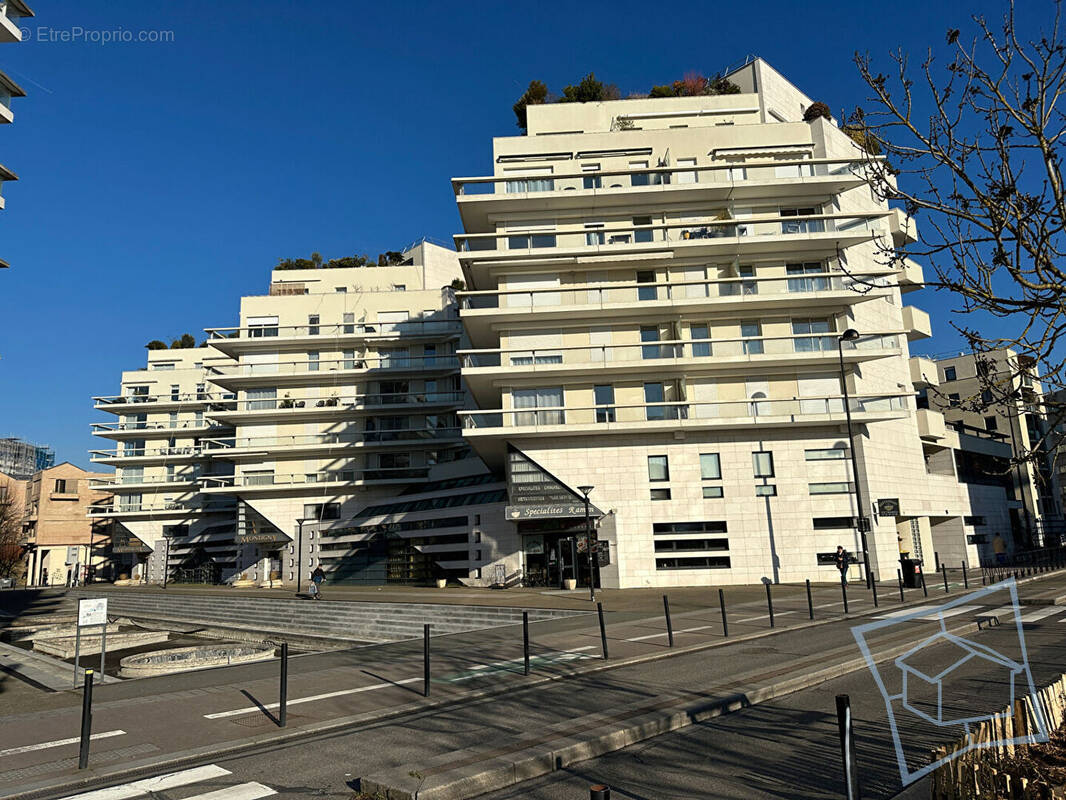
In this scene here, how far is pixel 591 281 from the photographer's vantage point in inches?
1497

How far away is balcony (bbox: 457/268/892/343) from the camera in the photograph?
35688 mm

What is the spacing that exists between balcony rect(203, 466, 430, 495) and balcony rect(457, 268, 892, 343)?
63.1 ft

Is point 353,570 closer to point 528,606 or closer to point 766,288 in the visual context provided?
point 528,606

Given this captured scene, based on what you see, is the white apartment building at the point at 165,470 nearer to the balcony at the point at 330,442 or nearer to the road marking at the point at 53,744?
the balcony at the point at 330,442

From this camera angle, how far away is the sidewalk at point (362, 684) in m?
8.32

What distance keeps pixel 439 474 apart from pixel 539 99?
26.6 m

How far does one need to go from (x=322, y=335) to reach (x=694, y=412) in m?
32.1

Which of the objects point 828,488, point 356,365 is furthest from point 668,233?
point 356,365

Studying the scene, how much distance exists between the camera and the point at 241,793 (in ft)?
22.0

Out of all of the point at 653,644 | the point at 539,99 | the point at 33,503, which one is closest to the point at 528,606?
the point at 653,644

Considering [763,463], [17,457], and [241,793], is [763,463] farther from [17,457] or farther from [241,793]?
[17,457]

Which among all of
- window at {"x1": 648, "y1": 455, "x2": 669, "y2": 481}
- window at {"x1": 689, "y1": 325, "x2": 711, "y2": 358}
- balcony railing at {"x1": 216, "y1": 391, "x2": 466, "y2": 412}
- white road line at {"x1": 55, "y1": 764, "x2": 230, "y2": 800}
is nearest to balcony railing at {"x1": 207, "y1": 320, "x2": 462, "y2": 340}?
balcony railing at {"x1": 216, "y1": 391, "x2": 466, "y2": 412}

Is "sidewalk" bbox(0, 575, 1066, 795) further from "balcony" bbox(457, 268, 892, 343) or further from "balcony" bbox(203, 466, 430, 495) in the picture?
"balcony" bbox(203, 466, 430, 495)

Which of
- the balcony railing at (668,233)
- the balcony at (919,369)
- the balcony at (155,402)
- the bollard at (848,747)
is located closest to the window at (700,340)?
the balcony railing at (668,233)
